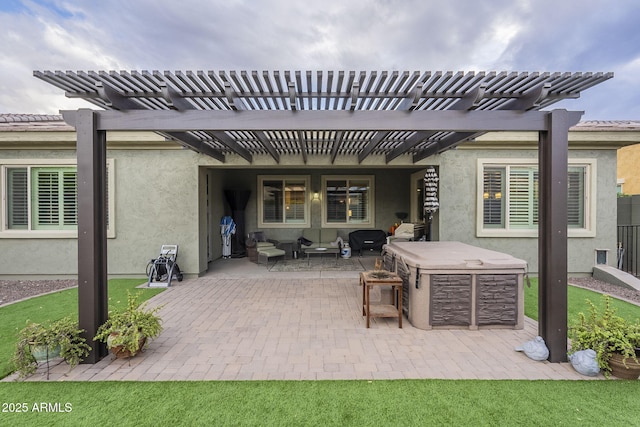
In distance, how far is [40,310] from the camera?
15.7ft

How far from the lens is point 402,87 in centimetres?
320

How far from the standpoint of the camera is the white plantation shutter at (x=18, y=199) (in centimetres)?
Result: 686

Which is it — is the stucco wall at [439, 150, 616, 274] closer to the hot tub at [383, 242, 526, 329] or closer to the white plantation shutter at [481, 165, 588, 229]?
the white plantation shutter at [481, 165, 588, 229]

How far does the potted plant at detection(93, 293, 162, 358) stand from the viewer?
303 centimetres

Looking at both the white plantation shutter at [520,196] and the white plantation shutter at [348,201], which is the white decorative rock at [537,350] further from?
the white plantation shutter at [348,201]

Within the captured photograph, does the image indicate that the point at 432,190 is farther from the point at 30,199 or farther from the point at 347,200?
the point at 30,199

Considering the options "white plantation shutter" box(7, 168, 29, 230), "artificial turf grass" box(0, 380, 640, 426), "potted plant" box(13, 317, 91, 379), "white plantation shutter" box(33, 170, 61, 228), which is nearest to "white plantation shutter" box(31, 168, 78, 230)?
"white plantation shutter" box(33, 170, 61, 228)

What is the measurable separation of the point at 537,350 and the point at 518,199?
504 cm

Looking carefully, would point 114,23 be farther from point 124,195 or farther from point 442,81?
point 442,81

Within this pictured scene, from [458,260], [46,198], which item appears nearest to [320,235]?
[458,260]

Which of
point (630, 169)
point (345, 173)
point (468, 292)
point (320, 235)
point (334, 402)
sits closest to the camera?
point (334, 402)

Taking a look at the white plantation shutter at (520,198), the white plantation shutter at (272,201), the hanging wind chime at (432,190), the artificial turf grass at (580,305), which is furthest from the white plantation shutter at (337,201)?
the artificial turf grass at (580,305)

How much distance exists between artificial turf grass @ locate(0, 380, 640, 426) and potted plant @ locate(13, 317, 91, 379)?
203 millimetres

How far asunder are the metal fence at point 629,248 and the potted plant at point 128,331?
10.2 metres
